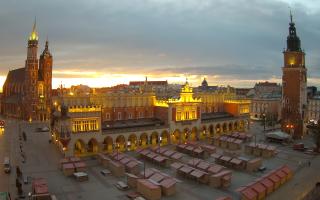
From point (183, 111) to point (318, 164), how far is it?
28.3m

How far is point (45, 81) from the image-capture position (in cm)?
10525

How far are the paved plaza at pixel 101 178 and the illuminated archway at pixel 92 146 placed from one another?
3891 mm

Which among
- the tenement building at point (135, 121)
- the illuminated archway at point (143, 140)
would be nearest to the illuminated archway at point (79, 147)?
the tenement building at point (135, 121)

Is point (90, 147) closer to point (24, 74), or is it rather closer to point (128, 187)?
point (128, 187)

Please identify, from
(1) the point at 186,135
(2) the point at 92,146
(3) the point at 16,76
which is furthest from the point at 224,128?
(3) the point at 16,76

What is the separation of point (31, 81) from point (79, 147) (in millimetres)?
54323

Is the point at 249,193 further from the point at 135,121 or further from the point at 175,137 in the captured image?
the point at 135,121

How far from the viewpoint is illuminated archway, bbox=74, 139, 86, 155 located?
55.8 m

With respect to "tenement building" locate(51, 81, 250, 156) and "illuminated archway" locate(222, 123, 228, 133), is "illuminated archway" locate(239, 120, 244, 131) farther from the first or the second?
"illuminated archway" locate(222, 123, 228, 133)

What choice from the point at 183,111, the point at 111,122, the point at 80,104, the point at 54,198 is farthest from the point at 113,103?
the point at 54,198

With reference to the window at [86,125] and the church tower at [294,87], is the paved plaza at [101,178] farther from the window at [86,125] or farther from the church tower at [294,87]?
the church tower at [294,87]

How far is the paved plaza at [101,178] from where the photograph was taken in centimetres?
3716

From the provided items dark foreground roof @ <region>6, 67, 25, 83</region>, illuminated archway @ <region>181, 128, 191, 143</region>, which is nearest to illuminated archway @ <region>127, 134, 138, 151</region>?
illuminated archway @ <region>181, 128, 191, 143</region>

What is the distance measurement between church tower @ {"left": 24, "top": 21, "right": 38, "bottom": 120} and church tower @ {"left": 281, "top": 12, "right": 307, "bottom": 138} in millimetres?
75007
